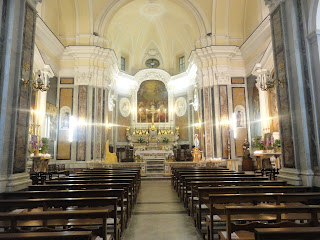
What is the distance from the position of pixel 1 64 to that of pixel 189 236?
17.4 feet

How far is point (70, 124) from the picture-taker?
14.5 metres

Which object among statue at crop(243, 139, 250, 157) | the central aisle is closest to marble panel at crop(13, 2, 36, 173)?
the central aisle

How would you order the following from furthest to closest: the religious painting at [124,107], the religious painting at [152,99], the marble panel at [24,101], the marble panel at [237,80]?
the religious painting at [152,99] → the religious painting at [124,107] → the marble panel at [237,80] → the marble panel at [24,101]

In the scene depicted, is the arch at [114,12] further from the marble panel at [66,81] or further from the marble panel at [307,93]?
the marble panel at [307,93]

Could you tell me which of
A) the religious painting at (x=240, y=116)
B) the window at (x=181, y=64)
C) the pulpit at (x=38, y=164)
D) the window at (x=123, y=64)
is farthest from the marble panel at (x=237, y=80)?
the pulpit at (x=38, y=164)

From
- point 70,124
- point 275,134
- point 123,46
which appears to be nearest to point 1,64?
point 70,124

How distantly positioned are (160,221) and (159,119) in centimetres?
1617

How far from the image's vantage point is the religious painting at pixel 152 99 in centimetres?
2141

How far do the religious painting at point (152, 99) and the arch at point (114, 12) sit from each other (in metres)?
7.17

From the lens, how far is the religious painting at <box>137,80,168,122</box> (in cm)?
2141

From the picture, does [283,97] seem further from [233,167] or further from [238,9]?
[238,9]

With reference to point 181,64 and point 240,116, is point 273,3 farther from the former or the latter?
point 181,64

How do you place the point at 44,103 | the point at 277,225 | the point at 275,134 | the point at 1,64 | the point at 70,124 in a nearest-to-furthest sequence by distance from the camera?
1. the point at 277,225
2. the point at 1,64
3. the point at 275,134
4. the point at 44,103
5. the point at 70,124

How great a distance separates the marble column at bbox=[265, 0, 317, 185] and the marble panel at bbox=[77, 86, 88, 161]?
1066cm
